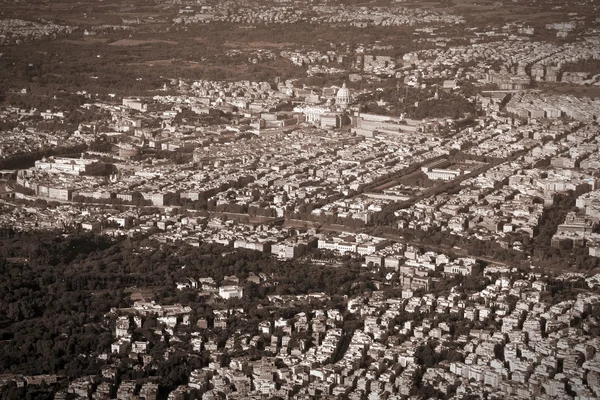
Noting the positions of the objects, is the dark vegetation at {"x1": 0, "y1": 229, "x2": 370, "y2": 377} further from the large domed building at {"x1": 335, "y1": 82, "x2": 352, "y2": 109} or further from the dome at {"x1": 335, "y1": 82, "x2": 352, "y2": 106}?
the dome at {"x1": 335, "y1": 82, "x2": 352, "y2": 106}

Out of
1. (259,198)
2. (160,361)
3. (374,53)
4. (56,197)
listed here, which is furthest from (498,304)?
(374,53)

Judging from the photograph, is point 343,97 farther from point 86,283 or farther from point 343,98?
point 86,283

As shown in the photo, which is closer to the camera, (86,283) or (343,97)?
(86,283)

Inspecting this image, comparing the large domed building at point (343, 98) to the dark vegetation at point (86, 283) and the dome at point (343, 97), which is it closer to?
the dome at point (343, 97)

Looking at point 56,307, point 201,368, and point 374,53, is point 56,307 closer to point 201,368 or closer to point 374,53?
point 201,368

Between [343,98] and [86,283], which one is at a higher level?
[86,283]

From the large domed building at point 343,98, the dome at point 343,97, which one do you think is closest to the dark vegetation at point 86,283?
the large domed building at point 343,98

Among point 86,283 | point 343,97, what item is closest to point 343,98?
point 343,97

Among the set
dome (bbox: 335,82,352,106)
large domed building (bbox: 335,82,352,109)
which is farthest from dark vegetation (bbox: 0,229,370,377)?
dome (bbox: 335,82,352,106)
